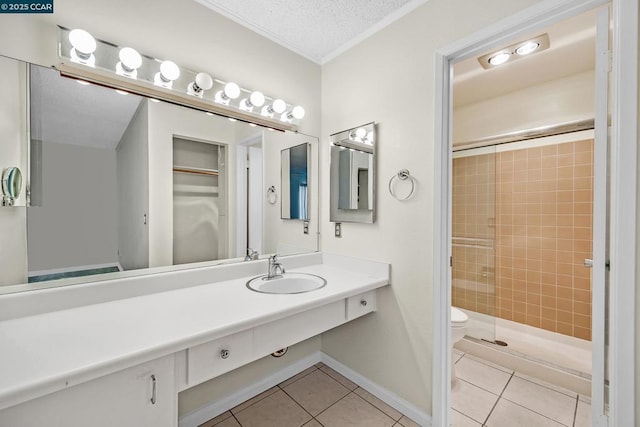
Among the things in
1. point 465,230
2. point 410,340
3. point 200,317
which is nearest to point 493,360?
point 410,340

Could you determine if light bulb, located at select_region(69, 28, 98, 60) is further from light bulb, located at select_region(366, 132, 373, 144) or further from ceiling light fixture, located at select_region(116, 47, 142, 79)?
light bulb, located at select_region(366, 132, 373, 144)

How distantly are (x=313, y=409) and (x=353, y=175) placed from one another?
4.91 ft

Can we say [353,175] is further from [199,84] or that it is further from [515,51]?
[515,51]

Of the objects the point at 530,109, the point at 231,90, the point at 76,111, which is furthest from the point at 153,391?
the point at 530,109

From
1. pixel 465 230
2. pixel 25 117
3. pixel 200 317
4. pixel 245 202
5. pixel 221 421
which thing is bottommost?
pixel 221 421

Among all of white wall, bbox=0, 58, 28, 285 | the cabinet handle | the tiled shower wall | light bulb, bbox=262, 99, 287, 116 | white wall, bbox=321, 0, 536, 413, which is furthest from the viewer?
the tiled shower wall

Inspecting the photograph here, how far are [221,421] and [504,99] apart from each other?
3349 millimetres

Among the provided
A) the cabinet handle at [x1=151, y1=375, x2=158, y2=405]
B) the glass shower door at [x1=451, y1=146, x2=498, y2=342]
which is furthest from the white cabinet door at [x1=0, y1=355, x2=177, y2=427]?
the glass shower door at [x1=451, y1=146, x2=498, y2=342]

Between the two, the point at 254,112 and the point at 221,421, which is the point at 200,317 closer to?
the point at 221,421

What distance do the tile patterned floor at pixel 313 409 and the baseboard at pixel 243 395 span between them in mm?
26

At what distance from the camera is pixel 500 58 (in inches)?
74.0

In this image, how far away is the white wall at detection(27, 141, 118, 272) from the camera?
1149 millimetres

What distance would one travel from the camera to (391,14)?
1.62m

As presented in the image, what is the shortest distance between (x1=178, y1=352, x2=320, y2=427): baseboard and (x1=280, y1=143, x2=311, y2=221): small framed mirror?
109 cm
